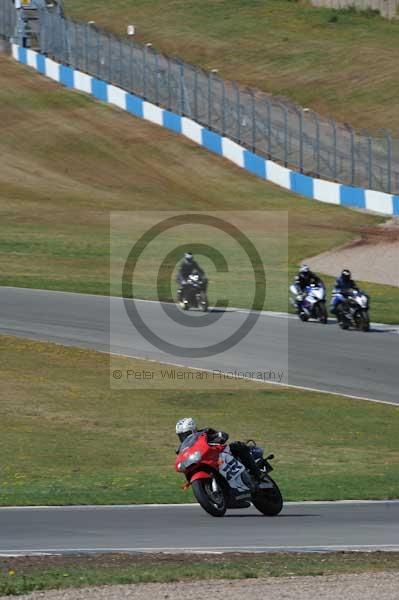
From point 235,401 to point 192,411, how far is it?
112 cm

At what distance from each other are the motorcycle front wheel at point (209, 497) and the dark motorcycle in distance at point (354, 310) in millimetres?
14809

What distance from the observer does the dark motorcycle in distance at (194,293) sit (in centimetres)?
3008

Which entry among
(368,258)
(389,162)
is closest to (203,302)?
(368,258)

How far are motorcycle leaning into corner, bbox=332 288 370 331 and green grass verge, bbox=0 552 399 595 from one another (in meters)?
16.8

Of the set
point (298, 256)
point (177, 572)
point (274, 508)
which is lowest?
point (298, 256)

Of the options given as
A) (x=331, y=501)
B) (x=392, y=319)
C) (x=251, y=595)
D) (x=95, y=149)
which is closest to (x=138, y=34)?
(x=95, y=149)

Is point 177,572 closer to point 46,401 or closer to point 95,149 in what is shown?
point 46,401

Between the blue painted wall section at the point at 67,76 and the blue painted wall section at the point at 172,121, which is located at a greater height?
the blue painted wall section at the point at 67,76

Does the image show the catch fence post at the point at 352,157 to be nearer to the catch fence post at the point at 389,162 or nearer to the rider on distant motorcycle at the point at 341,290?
the catch fence post at the point at 389,162

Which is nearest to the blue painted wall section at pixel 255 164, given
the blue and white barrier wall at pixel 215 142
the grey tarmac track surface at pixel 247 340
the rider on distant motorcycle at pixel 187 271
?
the blue and white barrier wall at pixel 215 142

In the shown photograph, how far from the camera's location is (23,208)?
44844 mm

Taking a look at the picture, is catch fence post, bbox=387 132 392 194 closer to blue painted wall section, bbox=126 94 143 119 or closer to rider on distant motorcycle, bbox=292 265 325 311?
blue painted wall section, bbox=126 94 143 119

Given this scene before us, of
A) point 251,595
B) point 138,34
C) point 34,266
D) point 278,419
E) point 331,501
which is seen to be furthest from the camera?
point 138,34

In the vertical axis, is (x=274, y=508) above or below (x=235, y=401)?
above
